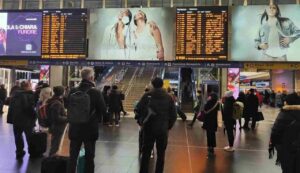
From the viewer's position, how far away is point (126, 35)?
16375 mm

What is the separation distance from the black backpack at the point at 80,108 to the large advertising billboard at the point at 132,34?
10.6 metres

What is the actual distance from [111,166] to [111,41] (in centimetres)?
969

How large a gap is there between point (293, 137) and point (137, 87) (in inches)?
879

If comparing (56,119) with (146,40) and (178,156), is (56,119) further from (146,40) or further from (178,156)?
(146,40)

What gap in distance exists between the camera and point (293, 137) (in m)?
5.02

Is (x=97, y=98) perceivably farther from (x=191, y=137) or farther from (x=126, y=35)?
(x=126, y=35)

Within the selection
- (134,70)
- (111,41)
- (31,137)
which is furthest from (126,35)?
(134,70)

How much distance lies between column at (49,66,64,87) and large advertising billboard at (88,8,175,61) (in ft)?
36.1

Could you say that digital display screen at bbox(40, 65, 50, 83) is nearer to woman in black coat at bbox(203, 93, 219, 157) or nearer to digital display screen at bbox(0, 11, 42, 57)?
digital display screen at bbox(0, 11, 42, 57)

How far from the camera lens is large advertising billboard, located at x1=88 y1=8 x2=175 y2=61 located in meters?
15.9

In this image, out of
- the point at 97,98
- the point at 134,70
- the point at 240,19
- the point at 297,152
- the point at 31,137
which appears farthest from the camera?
the point at 134,70

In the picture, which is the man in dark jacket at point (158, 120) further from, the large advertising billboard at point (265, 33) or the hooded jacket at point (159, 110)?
the large advertising billboard at point (265, 33)

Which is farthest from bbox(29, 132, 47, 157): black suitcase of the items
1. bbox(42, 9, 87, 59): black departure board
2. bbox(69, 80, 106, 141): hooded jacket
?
bbox(42, 9, 87, 59): black departure board

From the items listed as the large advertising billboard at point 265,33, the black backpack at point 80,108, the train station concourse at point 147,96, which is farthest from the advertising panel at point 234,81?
the black backpack at point 80,108
